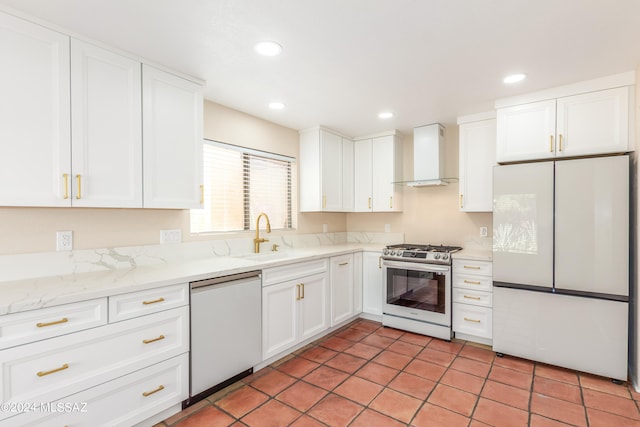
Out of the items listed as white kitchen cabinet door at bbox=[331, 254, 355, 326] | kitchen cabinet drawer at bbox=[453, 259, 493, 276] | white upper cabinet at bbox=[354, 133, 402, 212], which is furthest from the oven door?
white upper cabinet at bbox=[354, 133, 402, 212]

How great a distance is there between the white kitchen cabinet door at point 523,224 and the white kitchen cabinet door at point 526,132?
0.49 feet

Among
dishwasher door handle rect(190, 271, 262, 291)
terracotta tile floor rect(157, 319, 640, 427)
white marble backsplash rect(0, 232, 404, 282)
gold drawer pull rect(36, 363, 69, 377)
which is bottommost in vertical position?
terracotta tile floor rect(157, 319, 640, 427)

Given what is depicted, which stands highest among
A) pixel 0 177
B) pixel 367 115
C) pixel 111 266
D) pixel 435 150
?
pixel 367 115

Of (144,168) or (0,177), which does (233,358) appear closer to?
(144,168)

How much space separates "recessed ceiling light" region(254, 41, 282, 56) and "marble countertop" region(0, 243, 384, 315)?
150cm

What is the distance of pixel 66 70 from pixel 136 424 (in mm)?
2079

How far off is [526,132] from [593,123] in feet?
1.49

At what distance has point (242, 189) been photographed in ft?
10.8

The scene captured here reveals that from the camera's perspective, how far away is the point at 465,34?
1.88 metres

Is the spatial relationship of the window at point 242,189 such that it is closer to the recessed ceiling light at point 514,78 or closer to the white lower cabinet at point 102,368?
the white lower cabinet at point 102,368

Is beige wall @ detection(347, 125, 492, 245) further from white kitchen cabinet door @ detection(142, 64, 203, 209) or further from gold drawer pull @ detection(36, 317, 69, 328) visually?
gold drawer pull @ detection(36, 317, 69, 328)

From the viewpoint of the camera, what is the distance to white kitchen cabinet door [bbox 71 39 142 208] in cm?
185

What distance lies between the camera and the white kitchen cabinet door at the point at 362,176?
13.8 feet

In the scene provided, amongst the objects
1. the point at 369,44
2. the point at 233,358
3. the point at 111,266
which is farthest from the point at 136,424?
the point at 369,44
